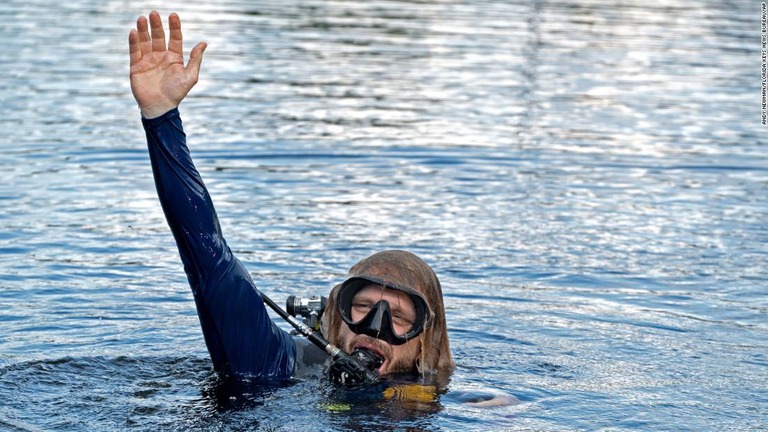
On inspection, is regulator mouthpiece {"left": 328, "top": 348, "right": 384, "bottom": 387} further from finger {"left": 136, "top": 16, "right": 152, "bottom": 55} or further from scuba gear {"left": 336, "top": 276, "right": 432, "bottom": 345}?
finger {"left": 136, "top": 16, "right": 152, "bottom": 55}

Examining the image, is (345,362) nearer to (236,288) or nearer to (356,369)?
(356,369)

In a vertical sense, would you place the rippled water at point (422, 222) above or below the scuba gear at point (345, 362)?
below

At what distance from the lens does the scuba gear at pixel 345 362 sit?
5258 millimetres

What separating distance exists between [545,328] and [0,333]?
3078 millimetres

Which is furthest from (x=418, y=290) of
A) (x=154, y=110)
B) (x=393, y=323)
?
(x=154, y=110)

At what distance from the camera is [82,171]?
11461mm

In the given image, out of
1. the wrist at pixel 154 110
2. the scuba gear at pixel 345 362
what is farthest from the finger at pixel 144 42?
the scuba gear at pixel 345 362

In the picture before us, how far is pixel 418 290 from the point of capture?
5.41 metres

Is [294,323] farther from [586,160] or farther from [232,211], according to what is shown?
[586,160]

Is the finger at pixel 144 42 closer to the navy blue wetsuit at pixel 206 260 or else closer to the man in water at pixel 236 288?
the man in water at pixel 236 288

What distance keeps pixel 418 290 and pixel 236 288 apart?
2.86 ft

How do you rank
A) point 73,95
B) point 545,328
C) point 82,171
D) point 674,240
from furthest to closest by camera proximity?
point 73,95
point 82,171
point 674,240
point 545,328

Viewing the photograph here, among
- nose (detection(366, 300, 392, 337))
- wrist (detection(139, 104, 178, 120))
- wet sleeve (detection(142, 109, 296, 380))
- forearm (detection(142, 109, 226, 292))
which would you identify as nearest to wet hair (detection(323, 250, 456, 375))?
nose (detection(366, 300, 392, 337))

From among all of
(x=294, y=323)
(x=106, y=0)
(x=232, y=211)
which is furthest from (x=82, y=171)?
(x=106, y=0)
